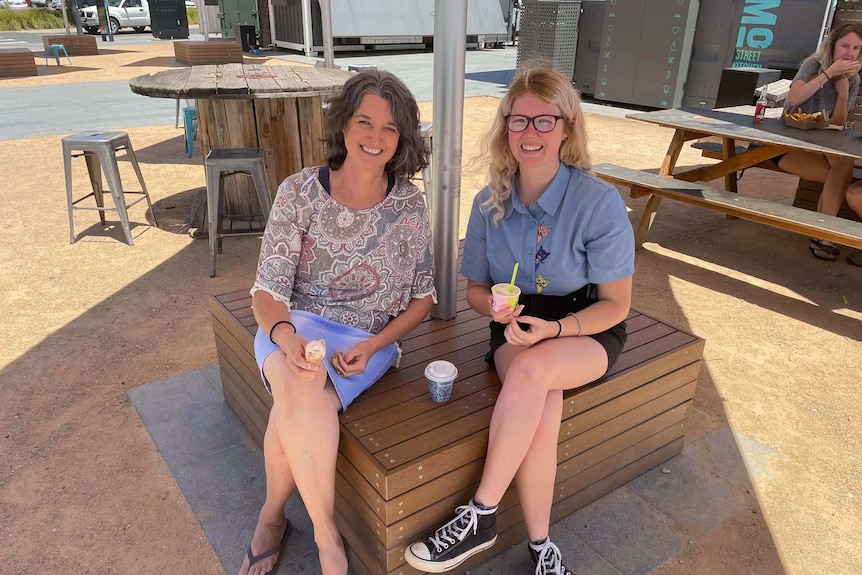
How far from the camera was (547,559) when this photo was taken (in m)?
1.84

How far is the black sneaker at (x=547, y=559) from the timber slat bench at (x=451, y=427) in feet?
0.47

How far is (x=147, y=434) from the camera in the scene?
2570 mm

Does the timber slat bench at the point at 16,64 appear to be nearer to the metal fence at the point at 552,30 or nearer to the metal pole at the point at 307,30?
the metal pole at the point at 307,30

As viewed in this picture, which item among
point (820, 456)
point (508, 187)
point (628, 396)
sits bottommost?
point (820, 456)

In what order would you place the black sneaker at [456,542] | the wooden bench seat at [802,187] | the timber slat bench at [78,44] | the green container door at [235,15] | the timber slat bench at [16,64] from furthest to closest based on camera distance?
the green container door at [235,15] → the timber slat bench at [78,44] → the timber slat bench at [16,64] → the wooden bench seat at [802,187] → the black sneaker at [456,542]

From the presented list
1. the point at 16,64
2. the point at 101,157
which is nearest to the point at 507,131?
the point at 101,157

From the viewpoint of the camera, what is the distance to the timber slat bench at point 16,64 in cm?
1303

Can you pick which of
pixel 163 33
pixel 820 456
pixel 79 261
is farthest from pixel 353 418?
pixel 163 33

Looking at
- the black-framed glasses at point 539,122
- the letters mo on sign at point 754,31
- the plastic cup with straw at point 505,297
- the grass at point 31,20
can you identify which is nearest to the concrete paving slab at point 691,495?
the plastic cup with straw at point 505,297

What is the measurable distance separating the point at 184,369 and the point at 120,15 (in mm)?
26406

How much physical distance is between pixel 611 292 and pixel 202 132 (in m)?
3.72

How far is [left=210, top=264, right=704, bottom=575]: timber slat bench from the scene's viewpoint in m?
1.70

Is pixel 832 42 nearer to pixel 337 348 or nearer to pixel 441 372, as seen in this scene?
pixel 441 372

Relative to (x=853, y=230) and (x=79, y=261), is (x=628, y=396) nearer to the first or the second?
(x=853, y=230)
